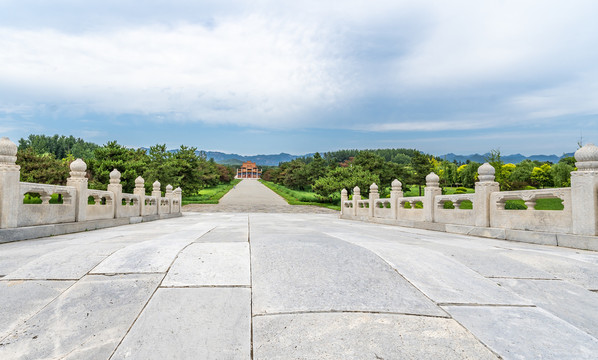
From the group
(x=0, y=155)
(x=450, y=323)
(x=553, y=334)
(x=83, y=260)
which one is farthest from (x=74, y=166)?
(x=553, y=334)

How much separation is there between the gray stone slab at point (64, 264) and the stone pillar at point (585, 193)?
8.08m

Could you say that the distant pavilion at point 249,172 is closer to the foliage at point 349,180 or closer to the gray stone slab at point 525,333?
the foliage at point 349,180

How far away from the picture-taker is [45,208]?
7.47 meters

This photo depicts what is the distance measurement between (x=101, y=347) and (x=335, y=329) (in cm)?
169

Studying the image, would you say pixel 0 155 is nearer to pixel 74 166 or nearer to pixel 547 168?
pixel 74 166

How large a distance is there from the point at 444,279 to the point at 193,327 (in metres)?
2.64

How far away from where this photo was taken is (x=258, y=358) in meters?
2.20

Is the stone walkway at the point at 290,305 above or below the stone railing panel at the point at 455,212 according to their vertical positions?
below

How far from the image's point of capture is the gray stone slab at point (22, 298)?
2.71 metres

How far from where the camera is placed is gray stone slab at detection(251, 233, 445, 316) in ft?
9.45

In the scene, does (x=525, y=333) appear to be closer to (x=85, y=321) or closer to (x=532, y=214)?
(x=85, y=321)

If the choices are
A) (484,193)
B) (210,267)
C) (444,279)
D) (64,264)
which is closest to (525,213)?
(484,193)

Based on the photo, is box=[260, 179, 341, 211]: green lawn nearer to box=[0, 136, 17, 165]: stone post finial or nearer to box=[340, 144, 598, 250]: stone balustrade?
box=[340, 144, 598, 250]: stone balustrade

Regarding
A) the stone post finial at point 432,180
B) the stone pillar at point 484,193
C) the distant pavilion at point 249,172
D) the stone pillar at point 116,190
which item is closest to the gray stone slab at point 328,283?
the stone pillar at point 484,193
